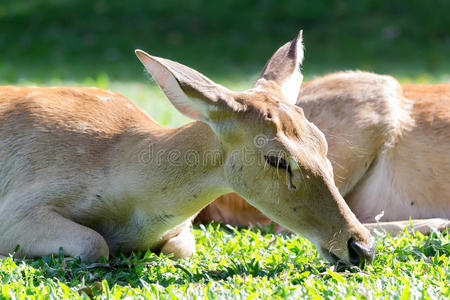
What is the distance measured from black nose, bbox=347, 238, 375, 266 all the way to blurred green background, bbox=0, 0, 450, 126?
34.3 feet

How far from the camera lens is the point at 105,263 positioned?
4328 millimetres

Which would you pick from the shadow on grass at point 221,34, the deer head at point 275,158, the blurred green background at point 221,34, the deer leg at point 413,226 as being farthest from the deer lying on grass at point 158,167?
the shadow on grass at point 221,34

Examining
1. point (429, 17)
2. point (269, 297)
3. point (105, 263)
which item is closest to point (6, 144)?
point (105, 263)

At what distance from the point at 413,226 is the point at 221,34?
13.6 metres

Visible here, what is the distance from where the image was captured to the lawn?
154 inches

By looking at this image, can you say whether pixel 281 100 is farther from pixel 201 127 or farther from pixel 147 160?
pixel 147 160

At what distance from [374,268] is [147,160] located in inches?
57.8

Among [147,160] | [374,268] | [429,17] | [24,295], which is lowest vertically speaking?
[24,295]

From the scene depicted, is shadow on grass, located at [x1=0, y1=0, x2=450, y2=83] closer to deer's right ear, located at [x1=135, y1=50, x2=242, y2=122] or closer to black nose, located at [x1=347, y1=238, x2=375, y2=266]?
deer's right ear, located at [x1=135, y1=50, x2=242, y2=122]

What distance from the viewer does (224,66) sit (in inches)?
632

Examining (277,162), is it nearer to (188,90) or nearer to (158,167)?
(188,90)

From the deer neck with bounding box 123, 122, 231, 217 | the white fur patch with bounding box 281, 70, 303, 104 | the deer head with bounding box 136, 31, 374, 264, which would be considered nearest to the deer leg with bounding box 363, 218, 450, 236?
the white fur patch with bounding box 281, 70, 303, 104

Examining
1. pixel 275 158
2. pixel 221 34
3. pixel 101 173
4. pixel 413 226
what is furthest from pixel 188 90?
pixel 221 34

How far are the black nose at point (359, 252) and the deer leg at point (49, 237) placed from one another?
1.40 metres
